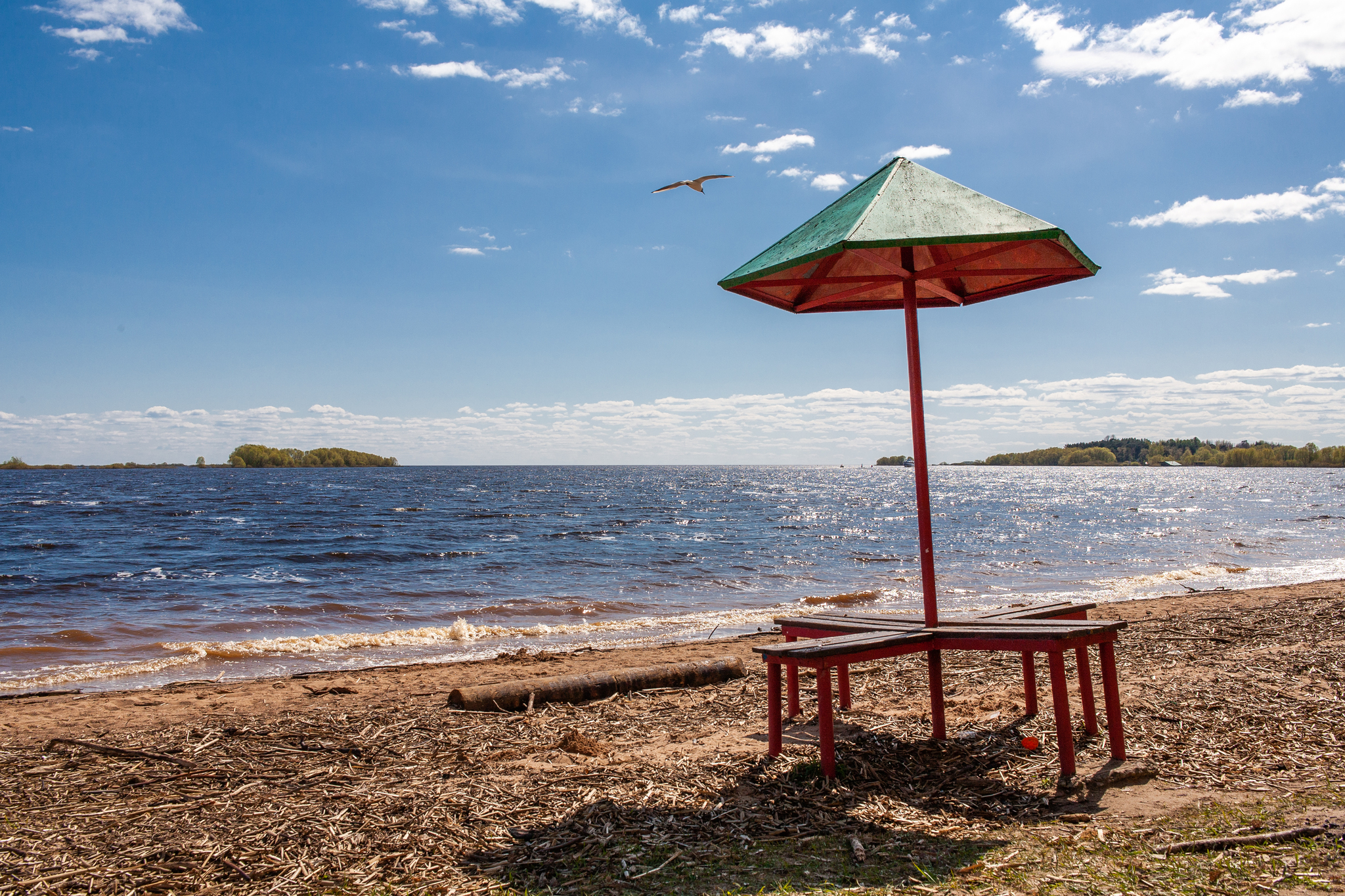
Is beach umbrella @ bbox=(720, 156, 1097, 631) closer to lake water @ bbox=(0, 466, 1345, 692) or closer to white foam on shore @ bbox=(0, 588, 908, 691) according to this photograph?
white foam on shore @ bbox=(0, 588, 908, 691)

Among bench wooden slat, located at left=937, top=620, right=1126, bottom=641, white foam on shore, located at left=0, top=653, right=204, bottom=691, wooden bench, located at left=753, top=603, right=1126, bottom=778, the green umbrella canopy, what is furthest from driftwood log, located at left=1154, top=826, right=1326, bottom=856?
white foam on shore, located at left=0, top=653, right=204, bottom=691

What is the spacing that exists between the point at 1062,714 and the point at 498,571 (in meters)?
17.4

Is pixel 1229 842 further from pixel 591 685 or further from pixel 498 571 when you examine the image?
pixel 498 571

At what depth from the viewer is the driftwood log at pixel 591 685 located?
6.49m

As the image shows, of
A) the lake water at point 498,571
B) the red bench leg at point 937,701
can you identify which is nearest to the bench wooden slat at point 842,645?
the red bench leg at point 937,701

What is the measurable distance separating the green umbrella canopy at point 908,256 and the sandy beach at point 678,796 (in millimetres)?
2824

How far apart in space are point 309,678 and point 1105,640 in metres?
8.29

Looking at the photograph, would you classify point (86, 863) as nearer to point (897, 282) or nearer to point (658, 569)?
point (897, 282)

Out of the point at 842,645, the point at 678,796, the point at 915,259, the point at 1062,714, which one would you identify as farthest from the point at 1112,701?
the point at 915,259

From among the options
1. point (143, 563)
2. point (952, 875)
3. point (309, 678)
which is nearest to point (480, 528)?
point (143, 563)

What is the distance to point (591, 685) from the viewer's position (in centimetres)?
681

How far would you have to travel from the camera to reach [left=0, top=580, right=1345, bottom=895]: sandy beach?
10.3 ft

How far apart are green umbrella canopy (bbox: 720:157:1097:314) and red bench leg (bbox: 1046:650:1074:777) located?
2.29 m

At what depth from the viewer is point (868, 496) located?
73375 millimetres
